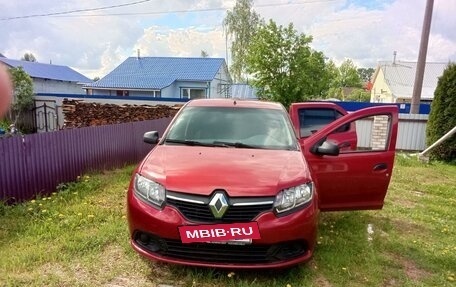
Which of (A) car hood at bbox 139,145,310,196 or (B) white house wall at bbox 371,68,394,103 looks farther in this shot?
(B) white house wall at bbox 371,68,394,103

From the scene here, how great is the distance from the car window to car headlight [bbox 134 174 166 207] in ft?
14.7

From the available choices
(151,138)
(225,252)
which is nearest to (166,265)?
(225,252)

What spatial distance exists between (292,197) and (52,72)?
3242 cm

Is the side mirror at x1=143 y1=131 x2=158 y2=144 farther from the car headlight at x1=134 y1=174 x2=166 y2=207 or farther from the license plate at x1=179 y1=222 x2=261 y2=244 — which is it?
the license plate at x1=179 y1=222 x2=261 y2=244

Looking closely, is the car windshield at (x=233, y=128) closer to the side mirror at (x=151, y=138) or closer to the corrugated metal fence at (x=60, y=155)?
the side mirror at (x=151, y=138)

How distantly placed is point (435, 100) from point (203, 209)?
11.1 m

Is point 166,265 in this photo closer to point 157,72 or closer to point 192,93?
point 192,93

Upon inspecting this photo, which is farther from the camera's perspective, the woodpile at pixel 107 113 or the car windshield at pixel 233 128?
the woodpile at pixel 107 113

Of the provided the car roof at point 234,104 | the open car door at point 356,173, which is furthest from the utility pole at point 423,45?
the car roof at point 234,104

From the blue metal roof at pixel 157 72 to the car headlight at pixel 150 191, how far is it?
2237cm

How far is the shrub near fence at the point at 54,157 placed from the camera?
4.80 m

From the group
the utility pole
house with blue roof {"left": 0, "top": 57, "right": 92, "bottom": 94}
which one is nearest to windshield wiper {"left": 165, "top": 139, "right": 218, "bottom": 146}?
the utility pole

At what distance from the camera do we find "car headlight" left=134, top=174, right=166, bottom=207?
2969mm

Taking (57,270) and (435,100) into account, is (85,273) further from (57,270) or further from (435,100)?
(435,100)
